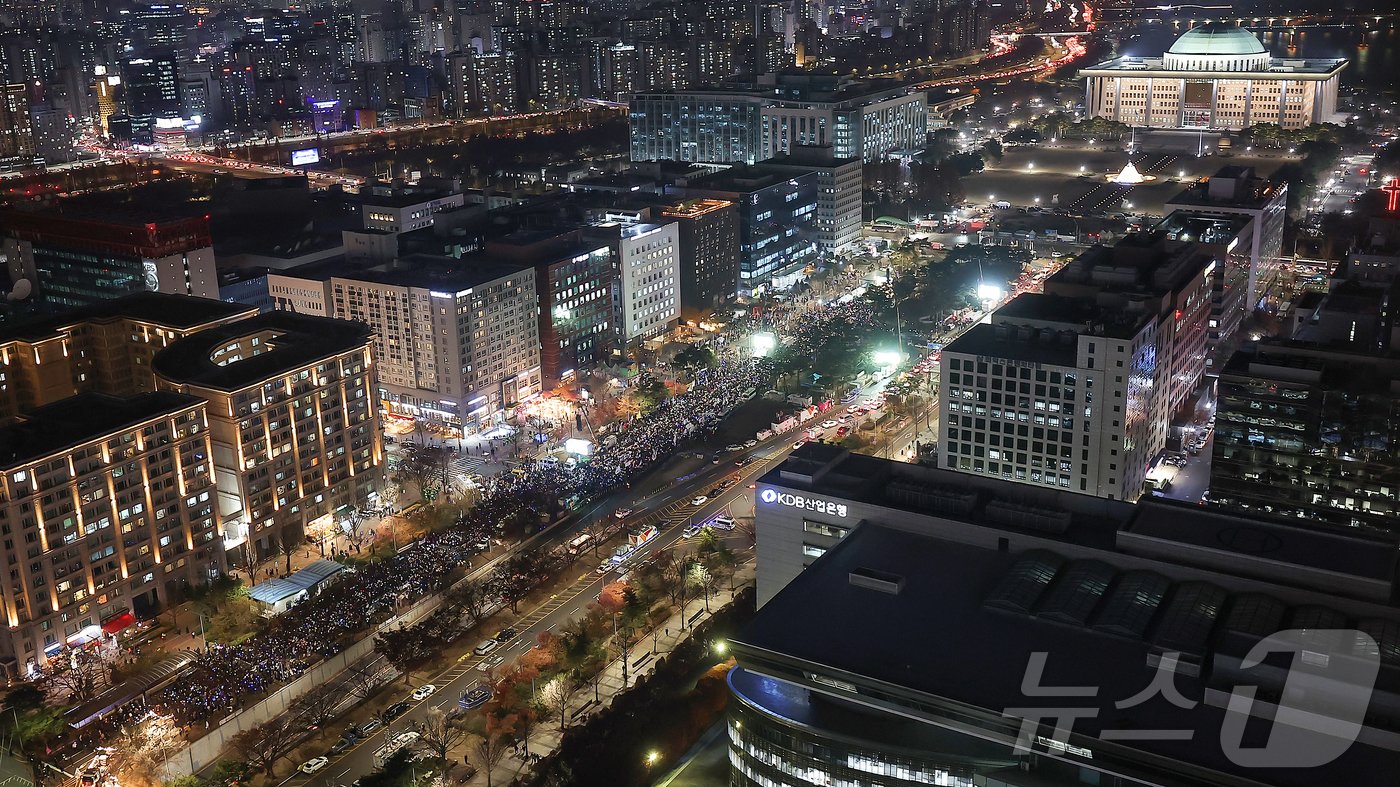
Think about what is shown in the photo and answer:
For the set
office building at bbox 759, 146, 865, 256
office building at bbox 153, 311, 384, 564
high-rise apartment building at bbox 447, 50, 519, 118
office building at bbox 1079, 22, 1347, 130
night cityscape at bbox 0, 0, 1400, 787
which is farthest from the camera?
high-rise apartment building at bbox 447, 50, 519, 118

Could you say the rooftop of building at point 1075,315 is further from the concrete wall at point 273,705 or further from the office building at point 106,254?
the office building at point 106,254

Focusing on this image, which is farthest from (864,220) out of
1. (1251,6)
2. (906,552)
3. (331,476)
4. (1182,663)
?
(1251,6)

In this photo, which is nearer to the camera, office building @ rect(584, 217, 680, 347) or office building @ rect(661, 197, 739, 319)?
office building @ rect(584, 217, 680, 347)

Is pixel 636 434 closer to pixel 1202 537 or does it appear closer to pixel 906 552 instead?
pixel 906 552

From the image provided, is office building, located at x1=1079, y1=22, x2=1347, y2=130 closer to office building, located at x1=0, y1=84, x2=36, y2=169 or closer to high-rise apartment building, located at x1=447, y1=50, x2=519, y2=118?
high-rise apartment building, located at x1=447, y1=50, x2=519, y2=118

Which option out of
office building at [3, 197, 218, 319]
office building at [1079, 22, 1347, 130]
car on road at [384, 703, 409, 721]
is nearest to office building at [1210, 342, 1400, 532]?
car on road at [384, 703, 409, 721]

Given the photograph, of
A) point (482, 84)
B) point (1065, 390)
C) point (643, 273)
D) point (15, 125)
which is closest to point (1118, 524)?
point (1065, 390)

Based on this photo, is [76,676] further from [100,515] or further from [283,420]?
[283,420]
